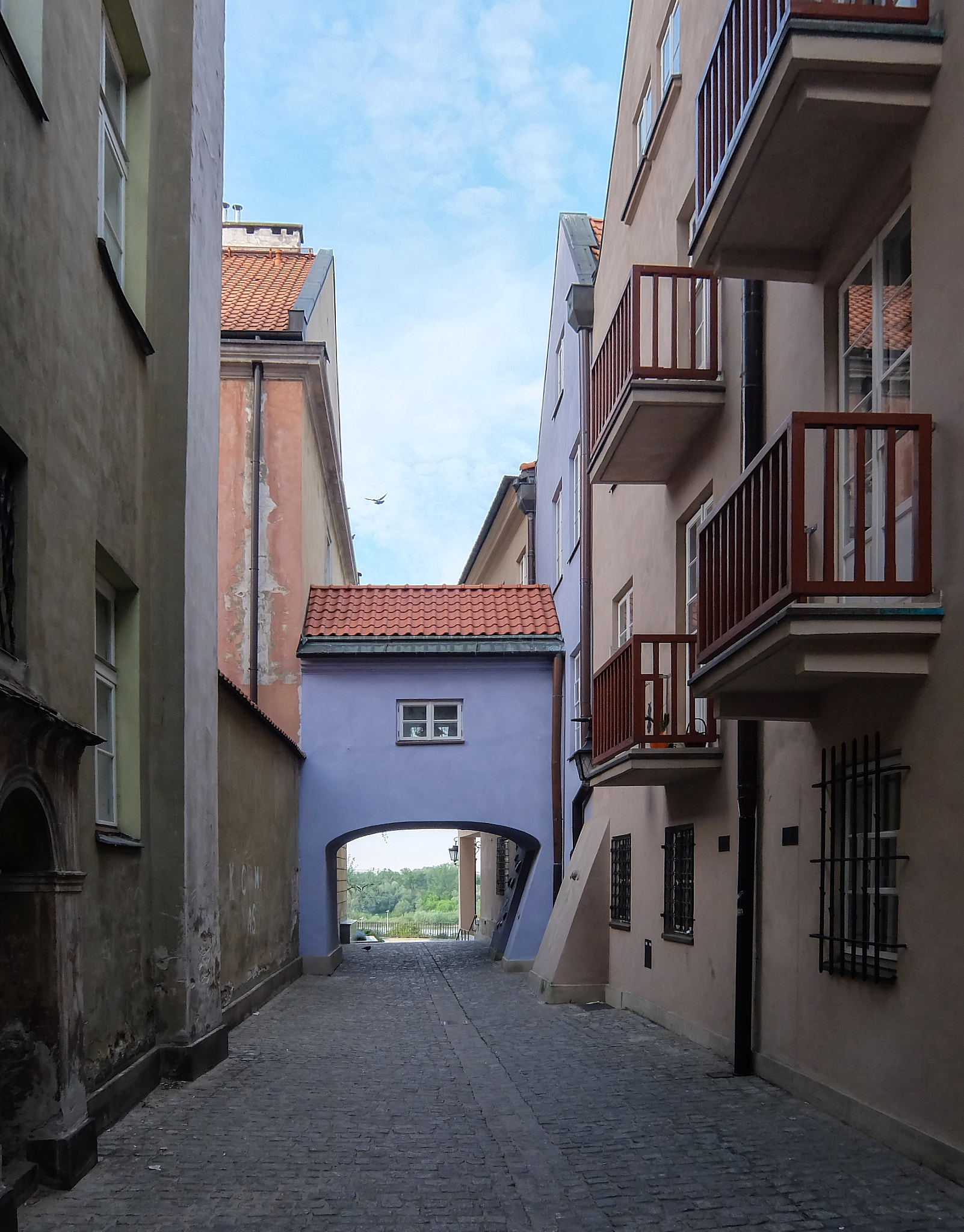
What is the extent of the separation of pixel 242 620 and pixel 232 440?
297 cm

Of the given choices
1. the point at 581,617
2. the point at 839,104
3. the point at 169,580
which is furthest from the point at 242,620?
the point at 839,104

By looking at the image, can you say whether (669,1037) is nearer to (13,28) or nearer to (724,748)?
(724,748)

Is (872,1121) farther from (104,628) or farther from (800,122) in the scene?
(104,628)

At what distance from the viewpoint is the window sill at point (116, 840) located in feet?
25.8

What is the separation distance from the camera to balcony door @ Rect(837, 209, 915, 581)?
7008 millimetres

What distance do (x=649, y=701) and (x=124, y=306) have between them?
6.45 metres

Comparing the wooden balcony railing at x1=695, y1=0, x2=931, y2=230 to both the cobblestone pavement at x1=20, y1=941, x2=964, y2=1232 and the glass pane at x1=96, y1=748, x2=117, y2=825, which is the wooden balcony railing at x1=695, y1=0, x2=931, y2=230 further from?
the cobblestone pavement at x1=20, y1=941, x2=964, y2=1232

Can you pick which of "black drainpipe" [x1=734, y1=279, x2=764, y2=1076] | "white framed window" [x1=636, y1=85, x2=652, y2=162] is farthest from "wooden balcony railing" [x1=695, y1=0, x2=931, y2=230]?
"white framed window" [x1=636, y1=85, x2=652, y2=162]

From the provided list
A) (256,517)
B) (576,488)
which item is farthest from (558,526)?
(256,517)

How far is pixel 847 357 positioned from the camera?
8.18 m

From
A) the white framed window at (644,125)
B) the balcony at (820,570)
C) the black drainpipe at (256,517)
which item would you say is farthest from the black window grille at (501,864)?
the balcony at (820,570)

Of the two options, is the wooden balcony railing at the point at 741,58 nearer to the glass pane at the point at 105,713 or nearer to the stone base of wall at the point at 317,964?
the glass pane at the point at 105,713

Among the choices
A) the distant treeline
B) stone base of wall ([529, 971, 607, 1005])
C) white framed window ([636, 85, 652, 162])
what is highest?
white framed window ([636, 85, 652, 162])

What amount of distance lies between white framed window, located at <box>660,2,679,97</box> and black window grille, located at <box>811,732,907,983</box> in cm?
800
